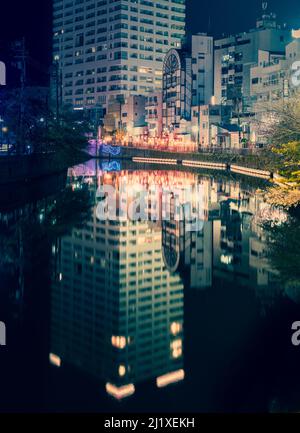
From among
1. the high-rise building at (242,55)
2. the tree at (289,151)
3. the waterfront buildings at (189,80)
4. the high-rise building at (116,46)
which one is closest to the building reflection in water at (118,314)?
the tree at (289,151)

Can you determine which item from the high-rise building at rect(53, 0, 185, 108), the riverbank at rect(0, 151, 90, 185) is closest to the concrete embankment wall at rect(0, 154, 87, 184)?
the riverbank at rect(0, 151, 90, 185)

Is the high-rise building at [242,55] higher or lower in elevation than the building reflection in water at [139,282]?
higher

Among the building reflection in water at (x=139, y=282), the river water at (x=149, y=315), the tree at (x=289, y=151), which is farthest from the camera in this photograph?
the tree at (x=289, y=151)

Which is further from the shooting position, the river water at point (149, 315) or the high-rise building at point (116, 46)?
the high-rise building at point (116, 46)

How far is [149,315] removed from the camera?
1278cm

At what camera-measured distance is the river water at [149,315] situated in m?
8.94

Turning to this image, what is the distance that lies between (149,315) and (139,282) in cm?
294

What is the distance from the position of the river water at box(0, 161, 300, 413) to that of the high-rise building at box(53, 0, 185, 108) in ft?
454

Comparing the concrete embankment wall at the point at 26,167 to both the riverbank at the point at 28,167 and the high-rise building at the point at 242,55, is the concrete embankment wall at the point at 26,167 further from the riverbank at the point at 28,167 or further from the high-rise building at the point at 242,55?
the high-rise building at the point at 242,55

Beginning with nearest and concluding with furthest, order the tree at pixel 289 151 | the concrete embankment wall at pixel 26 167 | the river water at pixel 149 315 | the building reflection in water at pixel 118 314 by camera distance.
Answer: the river water at pixel 149 315, the building reflection in water at pixel 118 314, the tree at pixel 289 151, the concrete embankment wall at pixel 26 167

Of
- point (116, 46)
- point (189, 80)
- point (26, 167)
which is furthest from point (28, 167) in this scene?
point (116, 46)

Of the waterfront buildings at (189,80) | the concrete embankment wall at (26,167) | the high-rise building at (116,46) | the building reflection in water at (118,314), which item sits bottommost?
the building reflection in water at (118,314)

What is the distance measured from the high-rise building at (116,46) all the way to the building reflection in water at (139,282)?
135 metres
